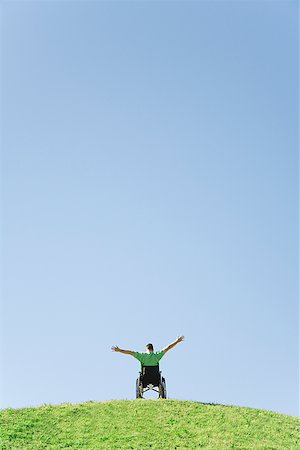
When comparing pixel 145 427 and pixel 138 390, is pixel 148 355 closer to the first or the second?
pixel 138 390

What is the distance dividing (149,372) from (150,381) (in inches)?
17.0

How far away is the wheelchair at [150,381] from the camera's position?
23906 millimetres

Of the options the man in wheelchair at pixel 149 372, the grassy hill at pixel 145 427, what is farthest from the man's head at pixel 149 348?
the grassy hill at pixel 145 427

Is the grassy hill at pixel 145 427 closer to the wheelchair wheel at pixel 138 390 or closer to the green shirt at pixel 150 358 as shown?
the wheelchair wheel at pixel 138 390

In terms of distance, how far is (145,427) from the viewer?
830 inches

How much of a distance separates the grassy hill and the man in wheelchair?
0.48 m

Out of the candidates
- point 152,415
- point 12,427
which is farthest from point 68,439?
point 152,415

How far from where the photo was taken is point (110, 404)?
23.6 meters

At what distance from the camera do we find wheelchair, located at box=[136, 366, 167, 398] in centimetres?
2391

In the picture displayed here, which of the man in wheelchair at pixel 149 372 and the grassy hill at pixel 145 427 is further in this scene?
the man in wheelchair at pixel 149 372

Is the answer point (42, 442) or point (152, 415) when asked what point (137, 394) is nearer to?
point (152, 415)

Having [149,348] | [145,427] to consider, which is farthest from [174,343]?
[145,427]

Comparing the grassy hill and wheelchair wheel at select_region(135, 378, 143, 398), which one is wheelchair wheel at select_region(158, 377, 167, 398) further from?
wheelchair wheel at select_region(135, 378, 143, 398)

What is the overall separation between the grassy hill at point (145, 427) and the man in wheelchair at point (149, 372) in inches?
19.1
